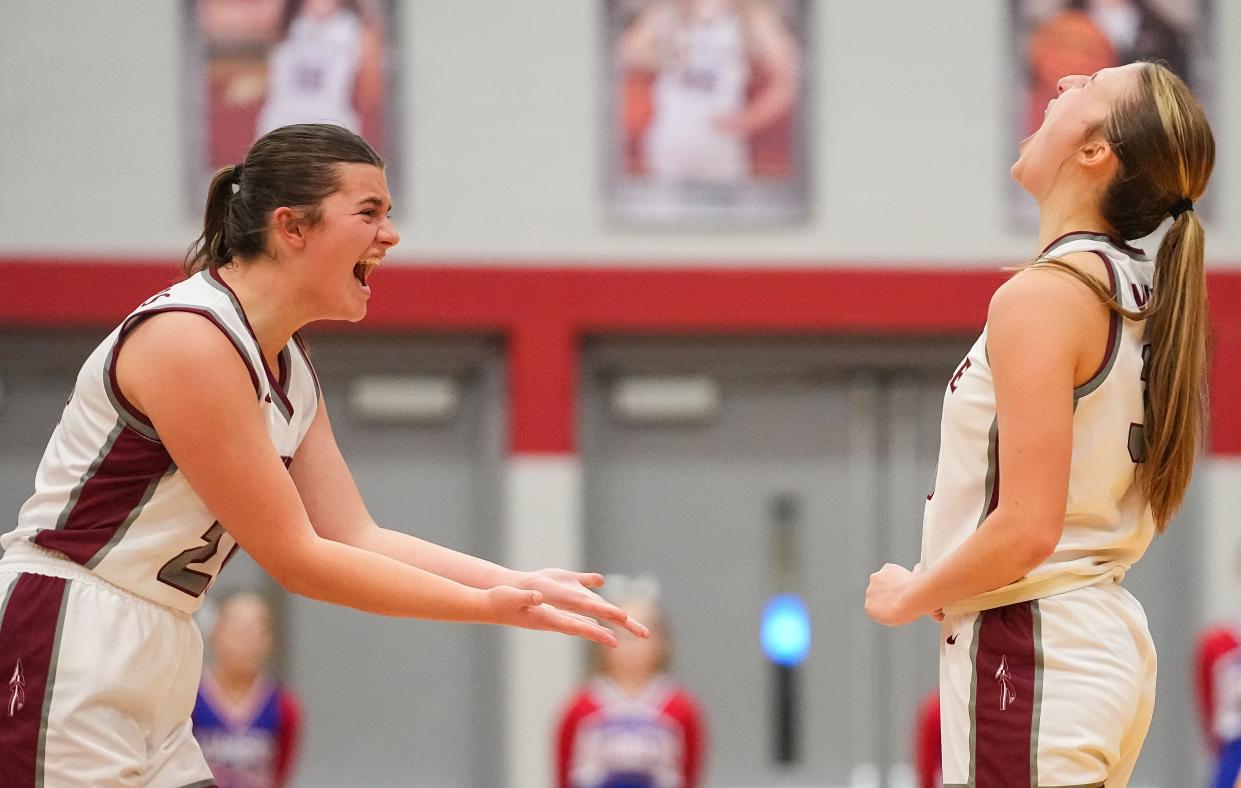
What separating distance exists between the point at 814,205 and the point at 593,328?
3.07 ft

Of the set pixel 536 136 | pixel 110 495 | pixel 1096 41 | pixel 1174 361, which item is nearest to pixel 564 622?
pixel 110 495

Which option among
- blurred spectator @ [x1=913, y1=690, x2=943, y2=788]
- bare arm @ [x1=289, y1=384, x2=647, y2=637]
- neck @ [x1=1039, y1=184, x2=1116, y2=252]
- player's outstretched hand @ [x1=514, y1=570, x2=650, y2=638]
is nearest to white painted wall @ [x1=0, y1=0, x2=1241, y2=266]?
blurred spectator @ [x1=913, y1=690, x2=943, y2=788]

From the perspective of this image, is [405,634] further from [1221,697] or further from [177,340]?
[177,340]

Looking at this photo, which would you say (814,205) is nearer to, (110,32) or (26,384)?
(110,32)

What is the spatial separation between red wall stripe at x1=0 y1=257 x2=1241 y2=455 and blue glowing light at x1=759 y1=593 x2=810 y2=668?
1.02 meters

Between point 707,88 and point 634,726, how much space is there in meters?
2.33

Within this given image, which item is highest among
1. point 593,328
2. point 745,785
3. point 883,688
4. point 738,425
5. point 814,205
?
point 814,205

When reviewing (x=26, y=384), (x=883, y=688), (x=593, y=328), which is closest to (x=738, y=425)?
(x=593, y=328)

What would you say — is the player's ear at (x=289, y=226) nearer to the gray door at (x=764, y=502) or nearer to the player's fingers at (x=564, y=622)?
the player's fingers at (x=564, y=622)

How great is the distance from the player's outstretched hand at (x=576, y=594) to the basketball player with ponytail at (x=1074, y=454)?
0.35m

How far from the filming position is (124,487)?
197cm

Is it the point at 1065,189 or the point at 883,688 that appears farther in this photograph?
the point at 883,688

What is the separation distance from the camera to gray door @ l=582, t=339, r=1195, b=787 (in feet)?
18.8

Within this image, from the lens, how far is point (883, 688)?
5.69 metres
